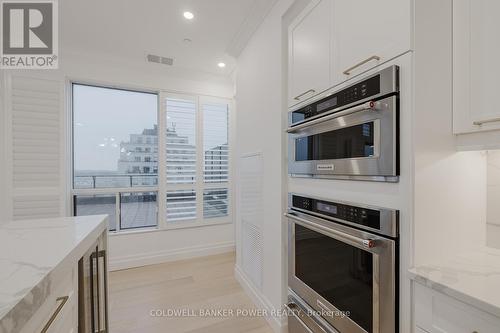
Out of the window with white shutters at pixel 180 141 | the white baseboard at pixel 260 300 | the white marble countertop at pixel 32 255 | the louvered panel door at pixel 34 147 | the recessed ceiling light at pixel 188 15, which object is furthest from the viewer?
the window with white shutters at pixel 180 141

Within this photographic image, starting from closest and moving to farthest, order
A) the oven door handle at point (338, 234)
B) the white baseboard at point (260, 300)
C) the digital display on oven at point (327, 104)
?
the oven door handle at point (338, 234) → the digital display on oven at point (327, 104) → the white baseboard at point (260, 300)

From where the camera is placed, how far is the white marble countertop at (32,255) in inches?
21.1

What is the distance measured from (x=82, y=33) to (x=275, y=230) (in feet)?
9.30

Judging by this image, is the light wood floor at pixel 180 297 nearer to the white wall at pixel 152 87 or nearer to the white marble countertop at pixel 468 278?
the white wall at pixel 152 87

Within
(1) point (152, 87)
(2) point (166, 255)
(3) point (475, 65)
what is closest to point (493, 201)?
(3) point (475, 65)

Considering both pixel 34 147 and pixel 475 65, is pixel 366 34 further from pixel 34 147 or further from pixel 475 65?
pixel 34 147

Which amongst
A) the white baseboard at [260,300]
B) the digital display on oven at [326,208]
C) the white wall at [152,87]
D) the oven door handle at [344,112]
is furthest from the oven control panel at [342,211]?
the white wall at [152,87]

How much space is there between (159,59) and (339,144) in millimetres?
2775

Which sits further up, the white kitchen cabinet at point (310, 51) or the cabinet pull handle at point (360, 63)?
the white kitchen cabinet at point (310, 51)

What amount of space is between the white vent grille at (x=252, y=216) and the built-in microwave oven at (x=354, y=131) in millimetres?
724

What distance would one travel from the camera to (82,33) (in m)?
2.53

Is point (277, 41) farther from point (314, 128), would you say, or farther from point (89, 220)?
point (89, 220)

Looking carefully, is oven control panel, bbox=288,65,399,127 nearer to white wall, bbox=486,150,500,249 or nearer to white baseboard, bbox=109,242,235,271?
white wall, bbox=486,150,500,249

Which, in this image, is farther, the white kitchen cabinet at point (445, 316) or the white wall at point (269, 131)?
the white wall at point (269, 131)
